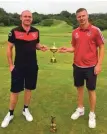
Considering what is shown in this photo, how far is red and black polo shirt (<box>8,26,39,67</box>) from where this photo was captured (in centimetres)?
582

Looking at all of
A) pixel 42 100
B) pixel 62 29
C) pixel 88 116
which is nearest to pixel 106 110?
pixel 88 116

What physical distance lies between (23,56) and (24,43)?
0.80 feet

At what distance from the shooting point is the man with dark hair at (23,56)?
5.83 m

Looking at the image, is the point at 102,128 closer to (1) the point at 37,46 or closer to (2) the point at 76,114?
(2) the point at 76,114

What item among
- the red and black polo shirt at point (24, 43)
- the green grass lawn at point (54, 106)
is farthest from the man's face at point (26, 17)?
the green grass lawn at point (54, 106)

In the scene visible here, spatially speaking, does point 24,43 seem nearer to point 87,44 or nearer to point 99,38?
point 87,44

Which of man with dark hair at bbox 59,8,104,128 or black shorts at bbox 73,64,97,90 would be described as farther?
black shorts at bbox 73,64,97,90

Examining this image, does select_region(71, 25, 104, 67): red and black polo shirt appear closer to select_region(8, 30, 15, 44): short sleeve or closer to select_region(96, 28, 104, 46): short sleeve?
select_region(96, 28, 104, 46): short sleeve

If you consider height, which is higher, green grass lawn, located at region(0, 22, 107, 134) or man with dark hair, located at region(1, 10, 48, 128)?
man with dark hair, located at region(1, 10, 48, 128)

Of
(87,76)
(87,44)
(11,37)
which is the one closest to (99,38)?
(87,44)

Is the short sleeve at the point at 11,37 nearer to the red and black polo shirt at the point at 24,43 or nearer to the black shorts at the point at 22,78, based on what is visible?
the red and black polo shirt at the point at 24,43

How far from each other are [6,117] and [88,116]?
1.67m

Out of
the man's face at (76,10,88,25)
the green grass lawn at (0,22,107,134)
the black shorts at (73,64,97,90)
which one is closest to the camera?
the man's face at (76,10,88,25)

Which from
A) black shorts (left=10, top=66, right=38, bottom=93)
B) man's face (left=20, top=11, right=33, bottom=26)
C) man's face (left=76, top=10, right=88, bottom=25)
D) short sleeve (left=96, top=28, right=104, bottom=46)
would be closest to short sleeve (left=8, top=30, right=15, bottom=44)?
man's face (left=20, top=11, right=33, bottom=26)
